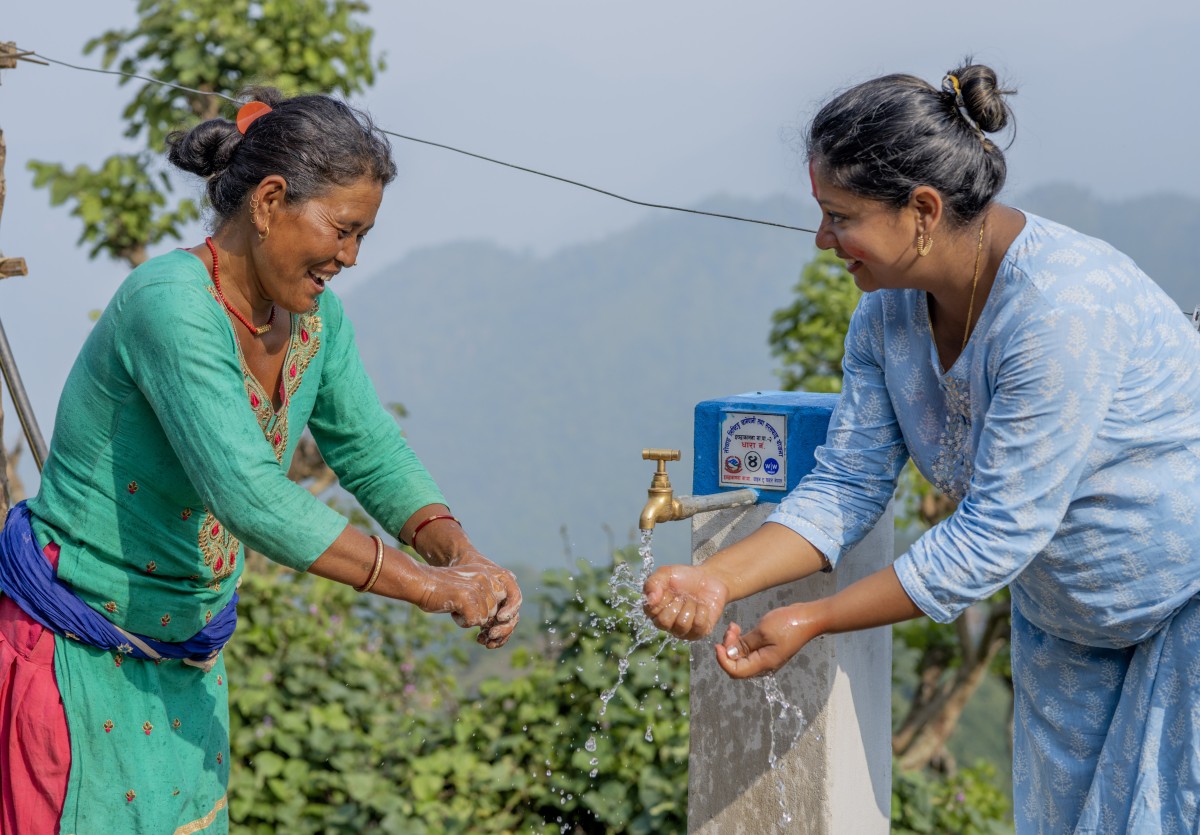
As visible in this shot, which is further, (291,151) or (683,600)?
(683,600)

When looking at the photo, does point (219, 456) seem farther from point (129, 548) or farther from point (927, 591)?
point (927, 591)

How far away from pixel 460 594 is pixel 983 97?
1.09 meters

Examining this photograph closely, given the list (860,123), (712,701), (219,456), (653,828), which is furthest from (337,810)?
(860,123)

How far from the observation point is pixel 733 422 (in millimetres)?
2580

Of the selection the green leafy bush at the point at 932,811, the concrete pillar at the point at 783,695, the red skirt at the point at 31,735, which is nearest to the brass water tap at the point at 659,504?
the concrete pillar at the point at 783,695

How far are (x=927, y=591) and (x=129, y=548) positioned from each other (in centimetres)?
124

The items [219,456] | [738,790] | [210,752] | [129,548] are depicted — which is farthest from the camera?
[738,790]

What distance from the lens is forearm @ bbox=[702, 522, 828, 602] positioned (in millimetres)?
2193

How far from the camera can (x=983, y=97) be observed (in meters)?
1.94

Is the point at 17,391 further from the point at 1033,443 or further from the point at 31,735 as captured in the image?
the point at 1033,443

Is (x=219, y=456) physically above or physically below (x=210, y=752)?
above

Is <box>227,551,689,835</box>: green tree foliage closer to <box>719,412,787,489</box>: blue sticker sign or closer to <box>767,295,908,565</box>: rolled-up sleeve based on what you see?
<box>719,412,787,489</box>: blue sticker sign

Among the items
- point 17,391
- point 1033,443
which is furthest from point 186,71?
point 1033,443

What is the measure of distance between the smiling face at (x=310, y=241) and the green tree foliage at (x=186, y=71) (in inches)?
108
